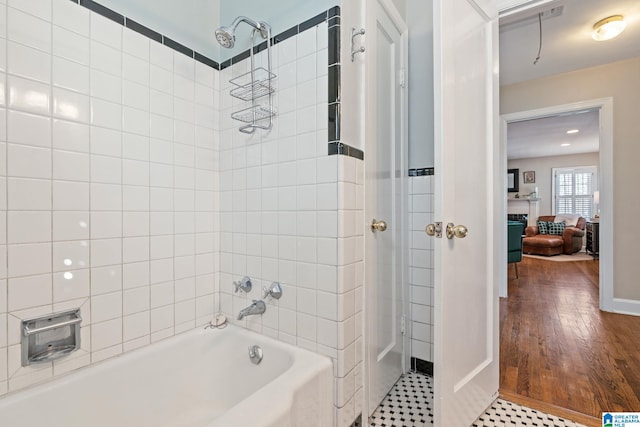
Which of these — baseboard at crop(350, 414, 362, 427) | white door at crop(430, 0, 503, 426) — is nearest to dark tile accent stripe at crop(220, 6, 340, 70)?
white door at crop(430, 0, 503, 426)

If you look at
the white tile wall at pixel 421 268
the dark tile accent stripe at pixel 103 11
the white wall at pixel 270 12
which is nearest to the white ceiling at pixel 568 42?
the white tile wall at pixel 421 268

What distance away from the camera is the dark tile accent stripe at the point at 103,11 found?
123cm

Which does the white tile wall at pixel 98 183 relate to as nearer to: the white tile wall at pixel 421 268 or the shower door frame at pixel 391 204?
the shower door frame at pixel 391 204

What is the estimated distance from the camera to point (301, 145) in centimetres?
139

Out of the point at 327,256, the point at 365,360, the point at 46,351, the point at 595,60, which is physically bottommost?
the point at 365,360

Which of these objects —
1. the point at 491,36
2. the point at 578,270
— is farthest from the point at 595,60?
the point at 578,270

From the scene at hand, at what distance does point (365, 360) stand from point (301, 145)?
1.07 m

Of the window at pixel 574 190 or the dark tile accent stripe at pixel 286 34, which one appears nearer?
the dark tile accent stripe at pixel 286 34

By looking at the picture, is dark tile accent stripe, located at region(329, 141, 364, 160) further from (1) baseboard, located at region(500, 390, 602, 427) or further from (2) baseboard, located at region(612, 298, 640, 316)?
(2) baseboard, located at region(612, 298, 640, 316)

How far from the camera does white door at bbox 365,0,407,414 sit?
1467 millimetres

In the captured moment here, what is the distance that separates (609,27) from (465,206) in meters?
2.48

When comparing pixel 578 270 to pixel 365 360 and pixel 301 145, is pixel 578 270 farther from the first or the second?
pixel 301 145

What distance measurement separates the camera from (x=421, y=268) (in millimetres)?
1849

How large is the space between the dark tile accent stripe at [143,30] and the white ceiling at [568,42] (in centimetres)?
199
